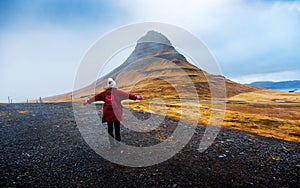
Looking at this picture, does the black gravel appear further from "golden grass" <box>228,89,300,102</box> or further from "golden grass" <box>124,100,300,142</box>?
"golden grass" <box>228,89,300,102</box>

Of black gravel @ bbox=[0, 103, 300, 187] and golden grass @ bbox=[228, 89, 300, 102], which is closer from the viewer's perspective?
black gravel @ bbox=[0, 103, 300, 187]

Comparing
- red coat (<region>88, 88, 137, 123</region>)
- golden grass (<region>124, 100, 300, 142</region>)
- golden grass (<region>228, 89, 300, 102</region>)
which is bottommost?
golden grass (<region>124, 100, 300, 142</region>)

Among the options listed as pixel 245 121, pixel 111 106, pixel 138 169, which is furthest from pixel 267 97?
pixel 138 169

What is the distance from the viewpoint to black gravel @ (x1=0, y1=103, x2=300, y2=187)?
8.69m

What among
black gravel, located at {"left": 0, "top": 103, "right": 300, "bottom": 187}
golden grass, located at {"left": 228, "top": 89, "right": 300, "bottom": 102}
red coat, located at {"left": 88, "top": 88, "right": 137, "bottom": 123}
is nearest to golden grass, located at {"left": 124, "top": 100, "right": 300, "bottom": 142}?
black gravel, located at {"left": 0, "top": 103, "right": 300, "bottom": 187}

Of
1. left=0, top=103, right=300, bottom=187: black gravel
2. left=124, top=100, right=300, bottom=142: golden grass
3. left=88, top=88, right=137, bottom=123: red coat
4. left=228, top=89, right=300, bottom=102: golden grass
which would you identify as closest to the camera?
left=0, top=103, right=300, bottom=187: black gravel

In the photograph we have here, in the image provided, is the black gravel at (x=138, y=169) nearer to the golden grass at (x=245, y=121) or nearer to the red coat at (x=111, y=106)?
the red coat at (x=111, y=106)

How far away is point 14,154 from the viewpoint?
1143 centimetres

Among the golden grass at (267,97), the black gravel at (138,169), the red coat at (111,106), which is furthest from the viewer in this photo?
the golden grass at (267,97)

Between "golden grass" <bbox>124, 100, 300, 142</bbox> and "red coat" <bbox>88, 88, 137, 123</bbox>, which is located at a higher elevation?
"red coat" <bbox>88, 88, 137, 123</bbox>

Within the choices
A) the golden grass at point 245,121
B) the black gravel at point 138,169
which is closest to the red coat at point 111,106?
the black gravel at point 138,169

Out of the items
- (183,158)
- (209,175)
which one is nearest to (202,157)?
(183,158)

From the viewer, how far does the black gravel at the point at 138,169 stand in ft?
28.5

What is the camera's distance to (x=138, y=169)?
387 inches
